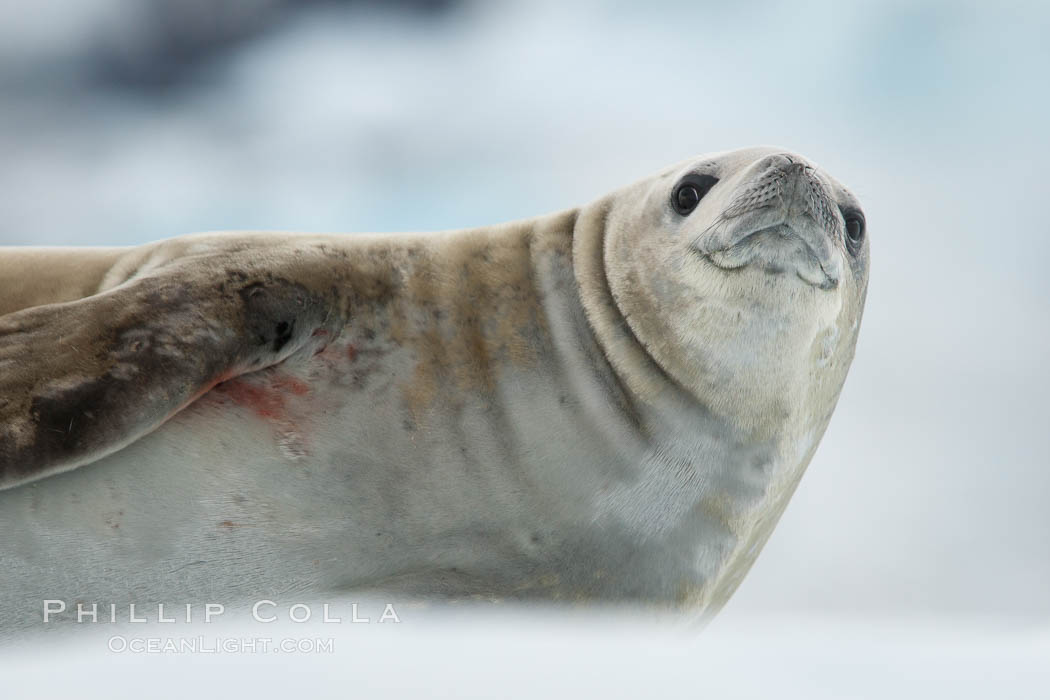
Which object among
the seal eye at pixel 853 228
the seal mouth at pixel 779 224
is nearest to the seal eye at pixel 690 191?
the seal mouth at pixel 779 224

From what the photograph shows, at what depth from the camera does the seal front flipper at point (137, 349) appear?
6.23ft

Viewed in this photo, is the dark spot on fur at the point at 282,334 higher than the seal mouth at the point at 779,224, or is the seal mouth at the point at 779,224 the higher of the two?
the seal mouth at the point at 779,224

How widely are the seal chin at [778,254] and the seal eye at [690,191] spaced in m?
0.23

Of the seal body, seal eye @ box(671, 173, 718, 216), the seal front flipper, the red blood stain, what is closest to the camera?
the seal front flipper

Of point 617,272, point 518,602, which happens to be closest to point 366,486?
point 518,602

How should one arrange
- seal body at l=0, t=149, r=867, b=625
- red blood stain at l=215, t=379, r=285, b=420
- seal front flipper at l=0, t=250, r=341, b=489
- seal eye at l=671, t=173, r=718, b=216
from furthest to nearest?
seal eye at l=671, t=173, r=718, b=216 → red blood stain at l=215, t=379, r=285, b=420 → seal body at l=0, t=149, r=867, b=625 → seal front flipper at l=0, t=250, r=341, b=489

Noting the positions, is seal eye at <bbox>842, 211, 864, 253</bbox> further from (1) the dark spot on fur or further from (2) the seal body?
(1) the dark spot on fur

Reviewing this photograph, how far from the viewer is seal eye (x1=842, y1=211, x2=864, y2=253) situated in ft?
8.05

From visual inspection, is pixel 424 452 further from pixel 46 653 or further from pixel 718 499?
pixel 46 653

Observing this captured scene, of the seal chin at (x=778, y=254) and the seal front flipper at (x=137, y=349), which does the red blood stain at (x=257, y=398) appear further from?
the seal chin at (x=778, y=254)

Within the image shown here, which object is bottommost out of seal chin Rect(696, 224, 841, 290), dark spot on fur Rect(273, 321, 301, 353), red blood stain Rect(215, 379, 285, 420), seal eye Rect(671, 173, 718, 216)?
red blood stain Rect(215, 379, 285, 420)

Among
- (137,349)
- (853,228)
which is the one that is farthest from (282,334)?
(853,228)

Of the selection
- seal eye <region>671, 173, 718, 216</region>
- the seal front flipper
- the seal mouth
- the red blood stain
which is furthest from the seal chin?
the red blood stain

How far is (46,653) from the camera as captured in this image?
2164 millimetres
